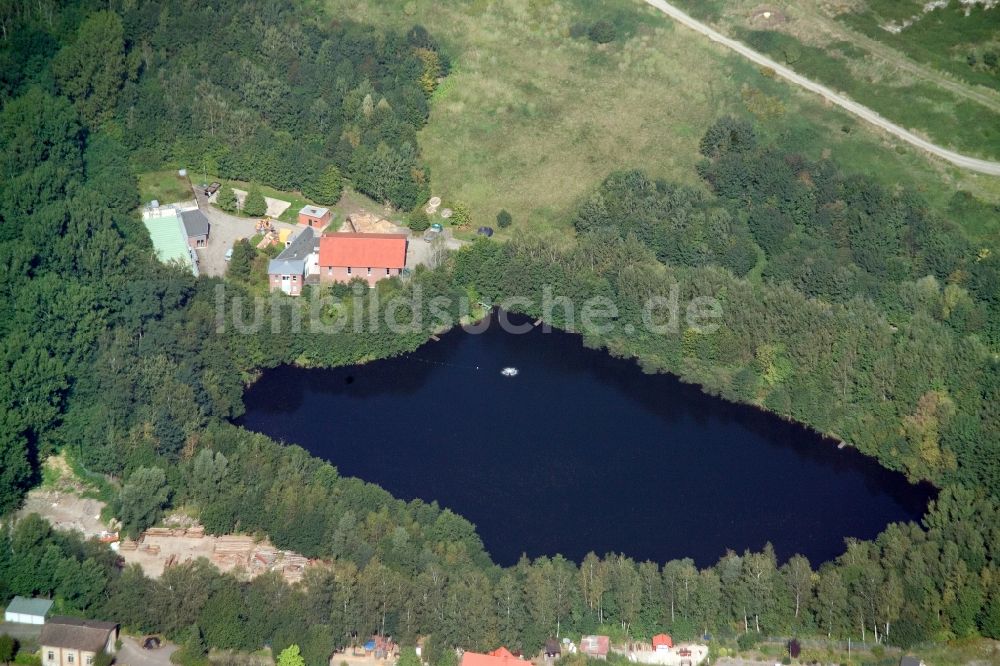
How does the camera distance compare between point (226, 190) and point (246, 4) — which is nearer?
point (226, 190)

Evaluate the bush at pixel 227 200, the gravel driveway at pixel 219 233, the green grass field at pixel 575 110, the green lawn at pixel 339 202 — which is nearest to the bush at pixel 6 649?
the gravel driveway at pixel 219 233

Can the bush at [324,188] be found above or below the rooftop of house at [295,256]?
above

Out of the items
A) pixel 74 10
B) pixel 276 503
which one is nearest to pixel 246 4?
pixel 74 10

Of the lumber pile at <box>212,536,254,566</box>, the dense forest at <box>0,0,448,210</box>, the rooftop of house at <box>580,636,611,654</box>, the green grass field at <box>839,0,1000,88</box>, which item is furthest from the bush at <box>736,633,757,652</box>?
the green grass field at <box>839,0,1000,88</box>

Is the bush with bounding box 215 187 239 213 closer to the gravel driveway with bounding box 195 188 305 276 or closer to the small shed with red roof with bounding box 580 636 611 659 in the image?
the gravel driveway with bounding box 195 188 305 276

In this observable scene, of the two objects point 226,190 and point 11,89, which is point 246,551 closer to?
point 226,190

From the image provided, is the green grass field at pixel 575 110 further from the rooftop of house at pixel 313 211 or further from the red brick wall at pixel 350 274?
the red brick wall at pixel 350 274
